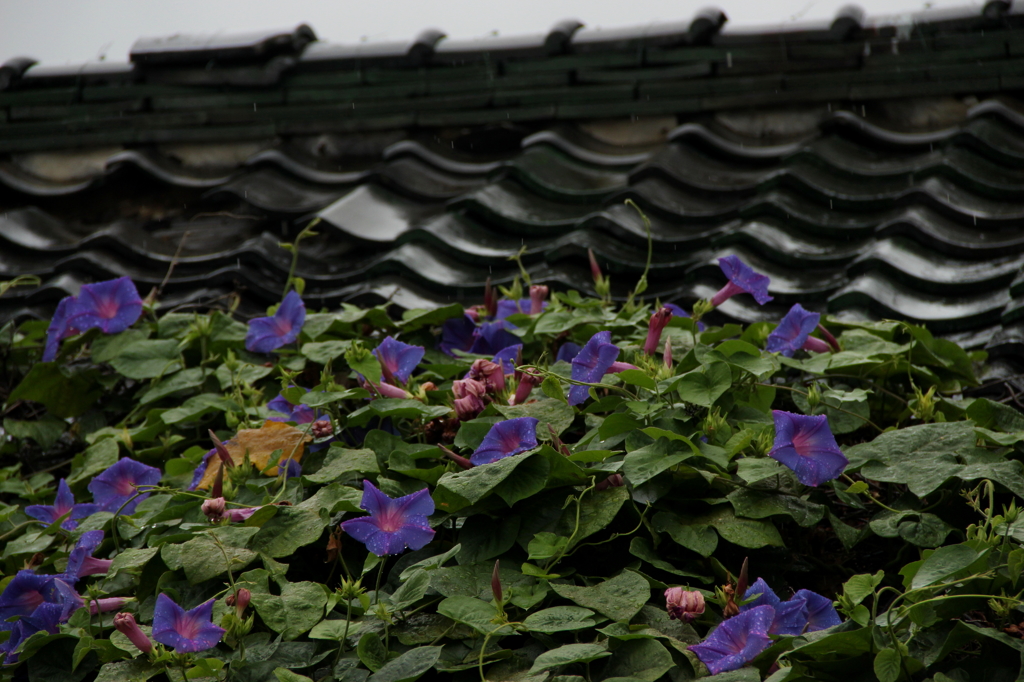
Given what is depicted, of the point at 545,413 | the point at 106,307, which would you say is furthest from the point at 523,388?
the point at 106,307

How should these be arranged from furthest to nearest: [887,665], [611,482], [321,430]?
1. [321,430]
2. [611,482]
3. [887,665]

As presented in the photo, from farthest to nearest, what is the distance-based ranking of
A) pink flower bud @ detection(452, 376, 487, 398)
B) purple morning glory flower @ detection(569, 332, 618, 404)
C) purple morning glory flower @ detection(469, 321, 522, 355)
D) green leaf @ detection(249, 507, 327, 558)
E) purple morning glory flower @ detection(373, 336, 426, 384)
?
1. purple morning glory flower @ detection(469, 321, 522, 355)
2. purple morning glory flower @ detection(373, 336, 426, 384)
3. pink flower bud @ detection(452, 376, 487, 398)
4. purple morning glory flower @ detection(569, 332, 618, 404)
5. green leaf @ detection(249, 507, 327, 558)

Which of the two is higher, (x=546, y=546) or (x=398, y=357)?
(x=398, y=357)

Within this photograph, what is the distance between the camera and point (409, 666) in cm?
119

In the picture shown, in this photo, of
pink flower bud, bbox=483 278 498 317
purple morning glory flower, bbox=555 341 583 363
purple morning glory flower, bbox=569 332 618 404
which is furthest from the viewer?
pink flower bud, bbox=483 278 498 317

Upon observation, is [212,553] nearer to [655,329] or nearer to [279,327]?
[279,327]

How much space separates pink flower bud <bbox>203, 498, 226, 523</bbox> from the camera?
1.45 m

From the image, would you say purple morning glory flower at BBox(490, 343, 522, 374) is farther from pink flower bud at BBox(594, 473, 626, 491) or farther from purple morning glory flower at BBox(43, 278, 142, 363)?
purple morning glory flower at BBox(43, 278, 142, 363)

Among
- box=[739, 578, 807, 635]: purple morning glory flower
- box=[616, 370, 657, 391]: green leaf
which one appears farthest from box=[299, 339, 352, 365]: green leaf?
box=[739, 578, 807, 635]: purple morning glory flower

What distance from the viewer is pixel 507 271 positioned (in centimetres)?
281

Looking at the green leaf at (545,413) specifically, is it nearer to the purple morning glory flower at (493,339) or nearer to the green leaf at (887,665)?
the purple morning glory flower at (493,339)

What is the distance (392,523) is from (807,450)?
24.4 inches

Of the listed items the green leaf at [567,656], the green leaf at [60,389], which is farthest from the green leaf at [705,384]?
the green leaf at [60,389]

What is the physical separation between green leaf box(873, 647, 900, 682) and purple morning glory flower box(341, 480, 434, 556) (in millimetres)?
607
